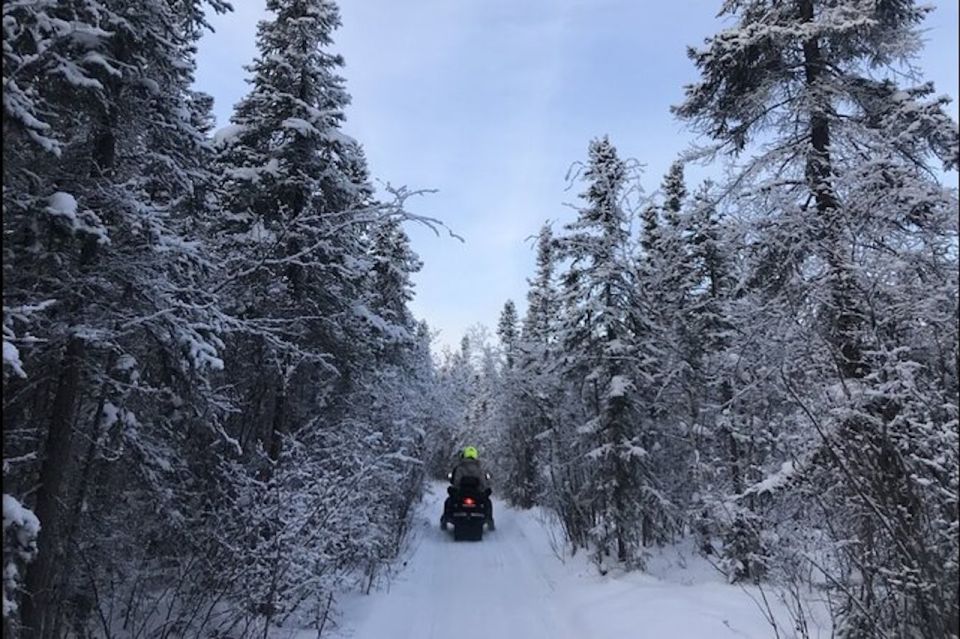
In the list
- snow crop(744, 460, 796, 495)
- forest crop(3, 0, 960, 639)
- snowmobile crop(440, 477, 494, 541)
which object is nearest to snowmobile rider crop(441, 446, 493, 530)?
snowmobile crop(440, 477, 494, 541)

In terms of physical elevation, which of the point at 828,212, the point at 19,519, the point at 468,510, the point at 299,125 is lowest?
the point at 468,510

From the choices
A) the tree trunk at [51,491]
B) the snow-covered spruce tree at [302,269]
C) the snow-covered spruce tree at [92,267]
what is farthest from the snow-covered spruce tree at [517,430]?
the tree trunk at [51,491]

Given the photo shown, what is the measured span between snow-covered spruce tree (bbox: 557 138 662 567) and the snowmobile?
17.0ft

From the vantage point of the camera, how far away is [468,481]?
21656mm

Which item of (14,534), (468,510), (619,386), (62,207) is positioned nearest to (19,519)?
(14,534)

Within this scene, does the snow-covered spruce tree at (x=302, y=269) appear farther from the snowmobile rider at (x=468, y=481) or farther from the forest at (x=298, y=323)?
the snowmobile rider at (x=468, y=481)

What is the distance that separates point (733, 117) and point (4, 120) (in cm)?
923

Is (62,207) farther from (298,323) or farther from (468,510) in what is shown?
(468,510)

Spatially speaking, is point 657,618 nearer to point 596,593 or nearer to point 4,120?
point 596,593

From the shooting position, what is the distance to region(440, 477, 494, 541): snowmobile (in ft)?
68.5

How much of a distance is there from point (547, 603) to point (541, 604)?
166 mm

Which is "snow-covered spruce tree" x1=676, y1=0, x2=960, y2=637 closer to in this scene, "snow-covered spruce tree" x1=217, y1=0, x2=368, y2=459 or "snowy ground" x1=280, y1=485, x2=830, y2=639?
"snowy ground" x1=280, y1=485, x2=830, y2=639

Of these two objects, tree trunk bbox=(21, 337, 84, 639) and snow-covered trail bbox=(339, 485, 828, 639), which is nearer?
tree trunk bbox=(21, 337, 84, 639)

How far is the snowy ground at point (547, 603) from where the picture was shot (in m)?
9.38
